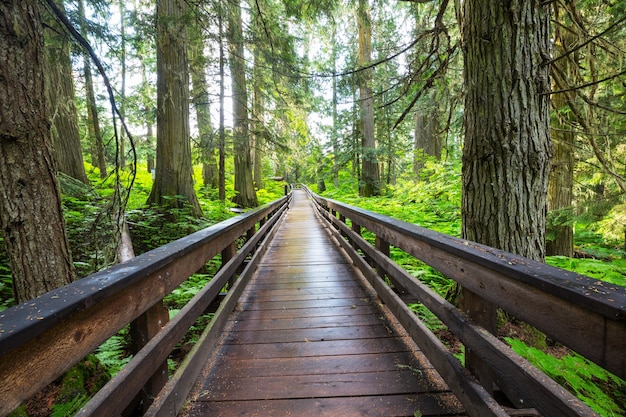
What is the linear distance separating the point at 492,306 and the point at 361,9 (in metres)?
5.84

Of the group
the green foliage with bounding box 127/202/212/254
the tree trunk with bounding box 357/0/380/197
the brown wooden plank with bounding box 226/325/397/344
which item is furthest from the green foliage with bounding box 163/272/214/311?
the tree trunk with bounding box 357/0/380/197

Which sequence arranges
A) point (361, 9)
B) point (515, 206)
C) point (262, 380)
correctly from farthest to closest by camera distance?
point (361, 9) < point (515, 206) < point (262, 380)

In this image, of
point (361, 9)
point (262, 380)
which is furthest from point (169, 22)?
point (262, 380)

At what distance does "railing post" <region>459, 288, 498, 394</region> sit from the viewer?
1.50m

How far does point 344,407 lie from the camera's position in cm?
177

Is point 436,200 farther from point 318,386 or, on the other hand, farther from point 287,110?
point 318,386

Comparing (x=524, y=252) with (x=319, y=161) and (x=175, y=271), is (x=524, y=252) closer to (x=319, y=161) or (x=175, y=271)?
(x=175, y=271)

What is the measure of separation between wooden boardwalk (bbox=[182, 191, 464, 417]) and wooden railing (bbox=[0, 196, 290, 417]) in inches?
11.2

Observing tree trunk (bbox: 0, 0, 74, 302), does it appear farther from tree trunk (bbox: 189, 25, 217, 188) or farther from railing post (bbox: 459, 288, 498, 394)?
tree trunk (bbox: 189, 25, 217, 188)

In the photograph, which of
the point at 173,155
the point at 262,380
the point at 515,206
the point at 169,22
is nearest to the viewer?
the point at 262,380

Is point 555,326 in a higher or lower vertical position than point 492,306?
higher

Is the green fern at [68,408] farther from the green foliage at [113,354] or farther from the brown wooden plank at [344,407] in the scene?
the brown wooden plank at [344,407]

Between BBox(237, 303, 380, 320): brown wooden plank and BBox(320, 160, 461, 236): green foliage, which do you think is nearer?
BBox(237, 303, 380, 320): brown wooden plank

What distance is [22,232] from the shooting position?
2.55 meters
